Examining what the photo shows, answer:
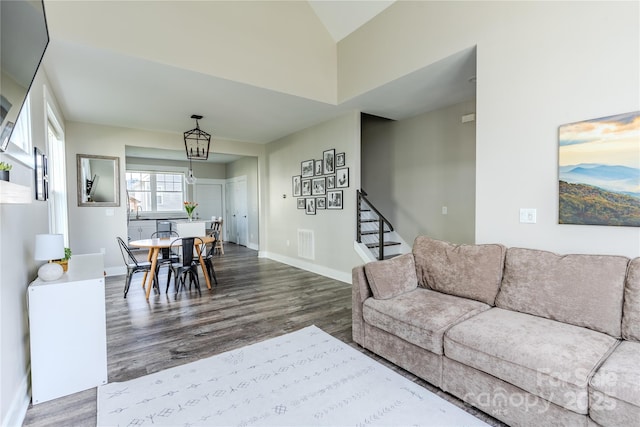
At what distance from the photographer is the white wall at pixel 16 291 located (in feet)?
5.33

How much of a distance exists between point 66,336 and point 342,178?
12.2 feet

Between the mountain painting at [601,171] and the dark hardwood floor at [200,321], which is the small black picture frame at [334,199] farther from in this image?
the mountain painting at [601,171]

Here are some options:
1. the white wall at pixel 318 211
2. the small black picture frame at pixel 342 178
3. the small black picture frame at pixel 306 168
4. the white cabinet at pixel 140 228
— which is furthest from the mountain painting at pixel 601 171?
the white cabinet at pixel 140 228

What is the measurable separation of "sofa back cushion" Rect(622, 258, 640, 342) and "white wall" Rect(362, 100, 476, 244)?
2606 mm

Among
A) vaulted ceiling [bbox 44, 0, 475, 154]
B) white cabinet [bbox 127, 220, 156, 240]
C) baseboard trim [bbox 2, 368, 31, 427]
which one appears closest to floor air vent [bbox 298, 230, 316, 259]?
vaulted ceiling [bbox 44, 0, 475, 154]

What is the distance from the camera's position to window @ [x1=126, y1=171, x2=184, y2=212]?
8.62m

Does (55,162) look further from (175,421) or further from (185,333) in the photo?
(175,421)

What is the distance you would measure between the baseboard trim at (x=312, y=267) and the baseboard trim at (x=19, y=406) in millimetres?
3618

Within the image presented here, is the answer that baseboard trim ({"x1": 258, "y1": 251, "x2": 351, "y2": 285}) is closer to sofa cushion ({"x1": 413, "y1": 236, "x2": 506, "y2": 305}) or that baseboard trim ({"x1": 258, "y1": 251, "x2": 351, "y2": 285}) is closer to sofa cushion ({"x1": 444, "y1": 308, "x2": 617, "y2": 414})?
sofa cushion ({"x1": 413, "y1": 236, "x2": 506, "y2": 305})

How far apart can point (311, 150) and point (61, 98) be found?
11.7 feet

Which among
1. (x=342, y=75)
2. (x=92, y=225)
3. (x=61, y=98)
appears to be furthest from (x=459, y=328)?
(x=92, y=225)

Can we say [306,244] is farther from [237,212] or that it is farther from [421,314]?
[237,212]

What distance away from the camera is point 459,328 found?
75.0 inches

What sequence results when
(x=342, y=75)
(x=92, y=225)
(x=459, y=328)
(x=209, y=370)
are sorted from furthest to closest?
(x=92, y=225), (x=342, y=75), (x=209, y=370), (x=459, y=328)
